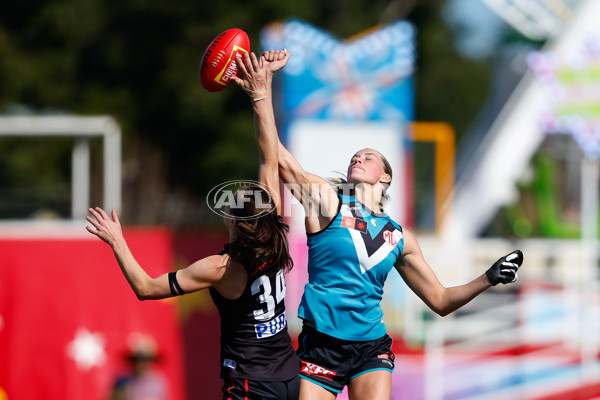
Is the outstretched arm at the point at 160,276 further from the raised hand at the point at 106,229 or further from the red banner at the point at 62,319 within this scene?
the red banner at the point at 62,319

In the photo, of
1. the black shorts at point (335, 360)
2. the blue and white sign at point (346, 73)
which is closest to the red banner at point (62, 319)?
the blue and white sign at point (346, 73)

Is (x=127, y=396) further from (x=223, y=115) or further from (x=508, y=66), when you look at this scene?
(x=223, y=115)

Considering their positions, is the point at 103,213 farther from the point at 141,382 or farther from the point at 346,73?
the point at 346,73

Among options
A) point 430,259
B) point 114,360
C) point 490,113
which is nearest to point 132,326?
point 114,360

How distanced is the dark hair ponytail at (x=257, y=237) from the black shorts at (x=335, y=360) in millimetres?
594

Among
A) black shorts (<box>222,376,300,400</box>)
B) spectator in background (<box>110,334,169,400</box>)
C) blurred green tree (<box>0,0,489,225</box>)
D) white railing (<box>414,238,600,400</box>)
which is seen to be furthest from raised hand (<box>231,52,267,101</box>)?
blurred green tree (<box>0,0,489,225</box>)

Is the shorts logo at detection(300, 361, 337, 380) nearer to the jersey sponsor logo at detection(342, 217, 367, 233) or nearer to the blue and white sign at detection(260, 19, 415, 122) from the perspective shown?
the jersey sponsor logo at detection(342, 217, 367, 233)

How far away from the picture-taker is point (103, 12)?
23797mm

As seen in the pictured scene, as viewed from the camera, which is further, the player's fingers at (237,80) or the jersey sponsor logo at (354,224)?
the jersey sponsor logo at (354,224)

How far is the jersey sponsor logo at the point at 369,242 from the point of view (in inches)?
178

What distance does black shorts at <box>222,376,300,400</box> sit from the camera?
4191 mm

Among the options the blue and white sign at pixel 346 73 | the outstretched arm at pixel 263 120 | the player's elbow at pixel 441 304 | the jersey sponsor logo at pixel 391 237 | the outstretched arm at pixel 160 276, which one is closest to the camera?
the outstretched arm at pixel 160 276

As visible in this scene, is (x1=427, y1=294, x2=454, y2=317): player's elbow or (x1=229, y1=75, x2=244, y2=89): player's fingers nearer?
(x1=229, y1=75, x2=244, y2=89): player's fingers

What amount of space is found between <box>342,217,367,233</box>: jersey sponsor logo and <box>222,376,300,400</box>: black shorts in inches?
34.9
